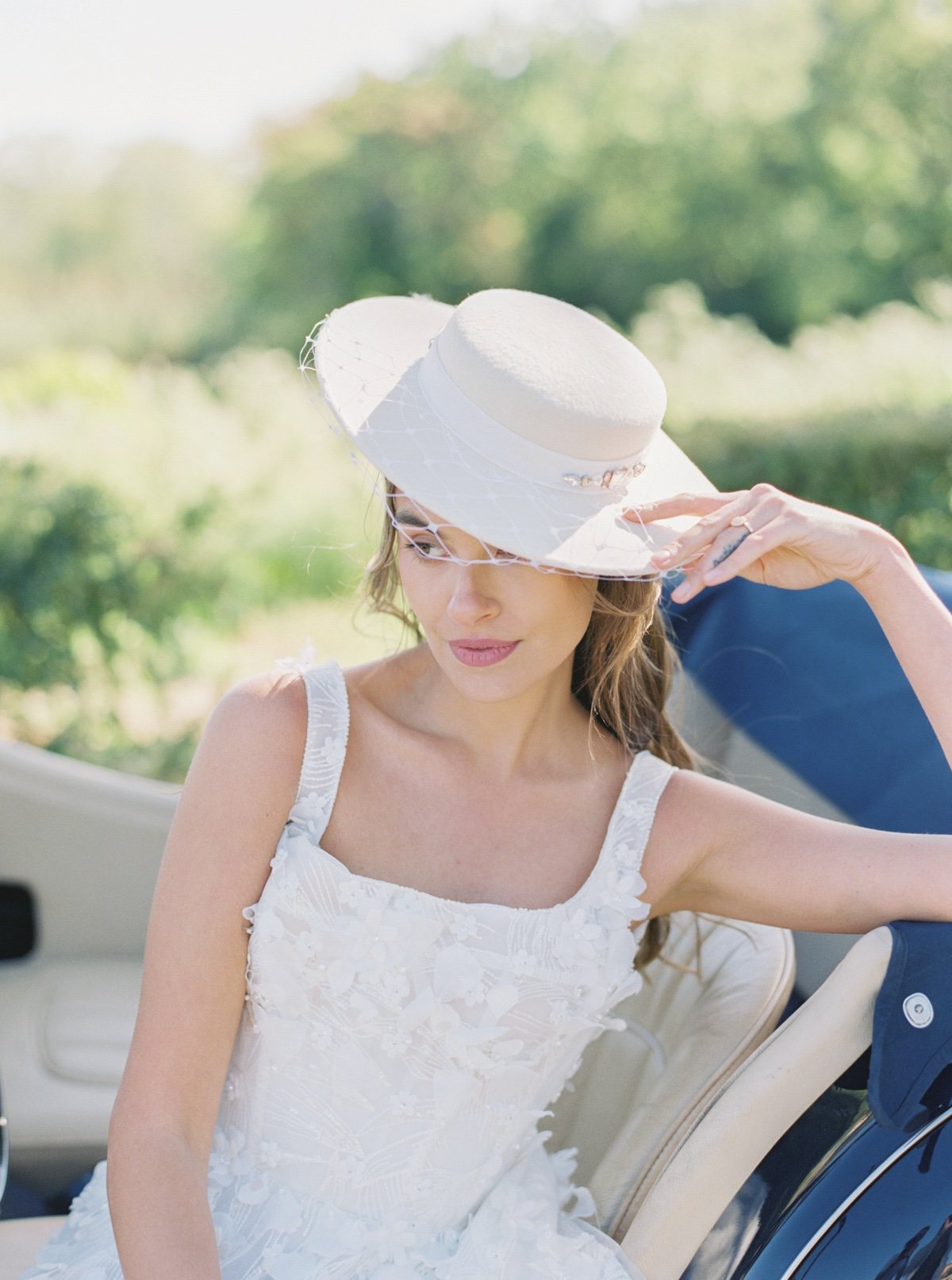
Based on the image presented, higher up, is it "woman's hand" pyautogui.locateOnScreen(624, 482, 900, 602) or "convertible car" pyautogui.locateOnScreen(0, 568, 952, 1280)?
"woman's hand" pyautogui.locateOnScreen(624, 482, 900, 602)

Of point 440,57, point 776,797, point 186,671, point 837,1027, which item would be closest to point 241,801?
point 837,1027

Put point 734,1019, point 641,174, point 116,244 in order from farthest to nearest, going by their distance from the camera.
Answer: point 116,244, point 641,174, point 734,1019

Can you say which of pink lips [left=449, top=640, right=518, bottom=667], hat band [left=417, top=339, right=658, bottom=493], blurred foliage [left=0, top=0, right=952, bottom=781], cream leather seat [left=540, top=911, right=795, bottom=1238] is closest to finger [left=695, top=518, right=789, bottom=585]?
hat band [left=417, top=339, right=658, bottom=493]

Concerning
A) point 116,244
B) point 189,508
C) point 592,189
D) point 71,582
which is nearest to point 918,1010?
point 71,582

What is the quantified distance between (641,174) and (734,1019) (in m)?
14.5

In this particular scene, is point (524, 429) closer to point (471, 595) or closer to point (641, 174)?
point (471, 595)

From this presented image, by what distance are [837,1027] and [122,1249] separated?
2.58 feet

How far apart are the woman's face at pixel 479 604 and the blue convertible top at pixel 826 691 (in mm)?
514

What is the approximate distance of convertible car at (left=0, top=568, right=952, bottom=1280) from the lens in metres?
1.35

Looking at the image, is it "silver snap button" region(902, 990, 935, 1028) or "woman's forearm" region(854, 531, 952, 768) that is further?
"woman's forearm" region(854, 531, 952, 768)

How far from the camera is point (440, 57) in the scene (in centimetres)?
1669

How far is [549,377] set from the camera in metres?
1.41

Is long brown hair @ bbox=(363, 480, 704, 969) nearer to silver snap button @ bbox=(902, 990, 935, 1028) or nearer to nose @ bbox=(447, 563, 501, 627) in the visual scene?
nose @ bbox=(447, 563, 501, 627)

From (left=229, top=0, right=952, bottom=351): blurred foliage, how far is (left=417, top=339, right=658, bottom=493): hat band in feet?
→ 39.7
